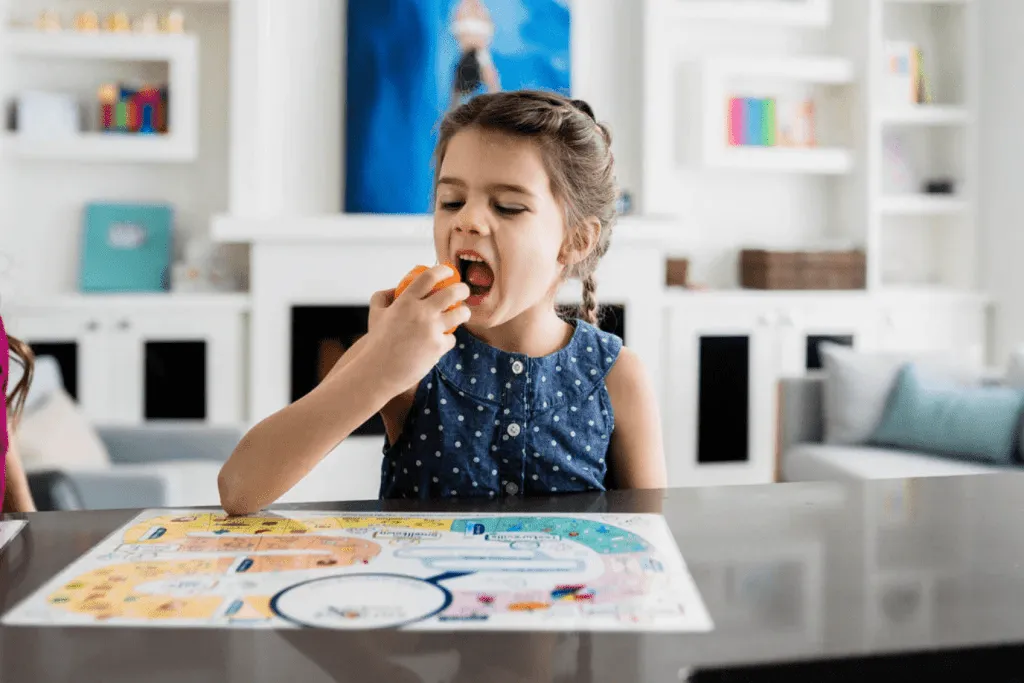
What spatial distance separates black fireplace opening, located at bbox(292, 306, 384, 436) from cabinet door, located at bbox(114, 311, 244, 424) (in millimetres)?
220

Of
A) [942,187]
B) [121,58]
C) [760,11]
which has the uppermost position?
[760,11]

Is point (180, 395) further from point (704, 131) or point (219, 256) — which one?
point (704, 131)

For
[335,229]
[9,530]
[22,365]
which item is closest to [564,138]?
[22,365]

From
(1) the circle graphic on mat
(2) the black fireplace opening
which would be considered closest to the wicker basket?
(2) the black fireplace opening

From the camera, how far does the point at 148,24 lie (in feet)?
13.9

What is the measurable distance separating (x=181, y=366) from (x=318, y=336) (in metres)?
0.53

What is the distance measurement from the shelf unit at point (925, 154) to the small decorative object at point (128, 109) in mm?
2989

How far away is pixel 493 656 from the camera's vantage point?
1.86 ft

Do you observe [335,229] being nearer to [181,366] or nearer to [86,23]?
[181,366]

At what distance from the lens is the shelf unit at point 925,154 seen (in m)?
4.75

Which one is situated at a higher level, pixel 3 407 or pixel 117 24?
pixel 117 24

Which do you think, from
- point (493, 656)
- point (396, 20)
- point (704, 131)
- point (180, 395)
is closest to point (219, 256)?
point (180, 395)

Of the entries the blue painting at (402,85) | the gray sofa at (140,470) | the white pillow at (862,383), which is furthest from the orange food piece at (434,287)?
the blue painting at (402,85)

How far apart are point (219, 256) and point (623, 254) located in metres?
1.63
